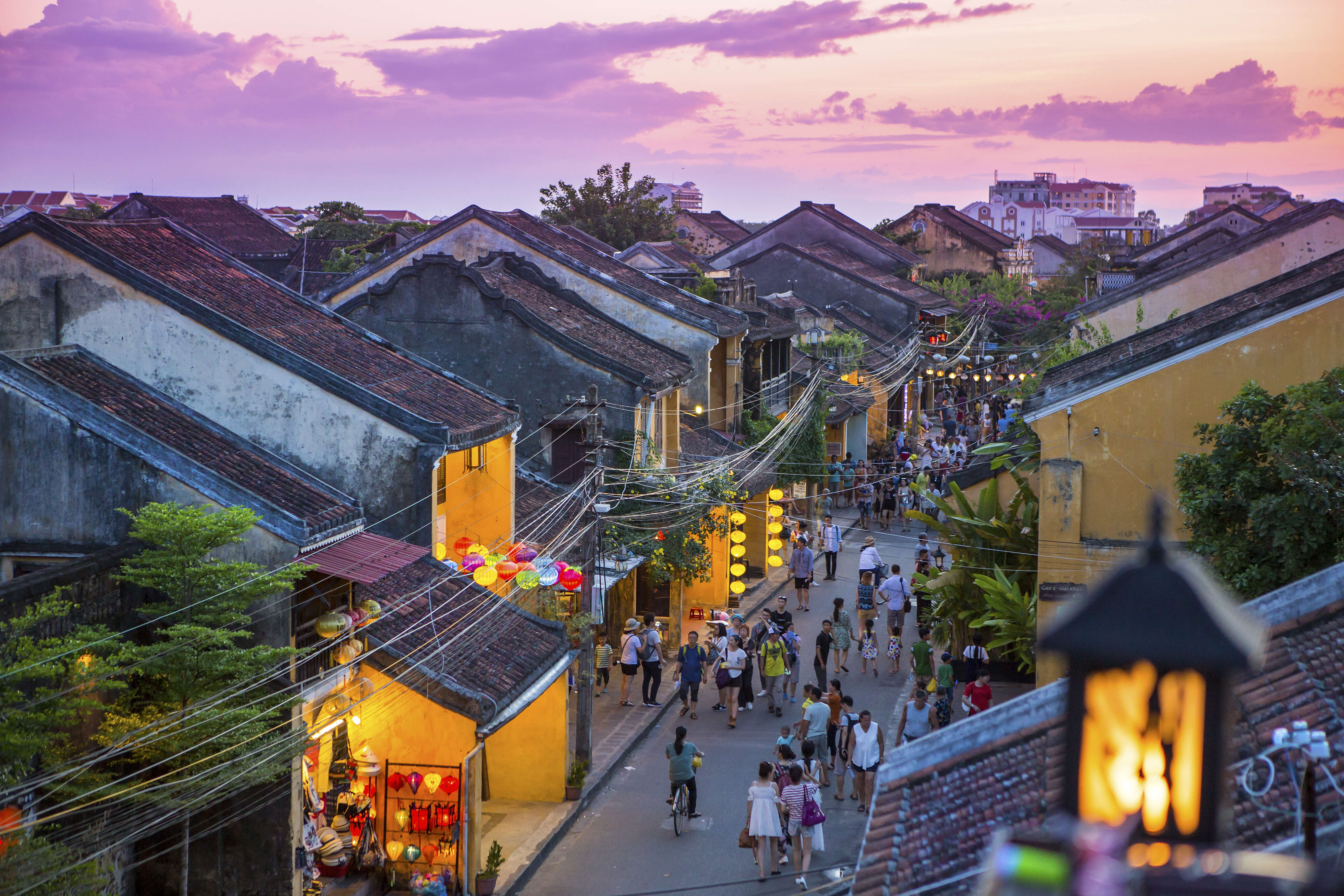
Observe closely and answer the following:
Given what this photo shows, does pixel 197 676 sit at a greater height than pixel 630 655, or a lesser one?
greater

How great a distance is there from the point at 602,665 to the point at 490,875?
801 centimetres

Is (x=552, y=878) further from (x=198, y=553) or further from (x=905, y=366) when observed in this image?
(x=905, y=366)

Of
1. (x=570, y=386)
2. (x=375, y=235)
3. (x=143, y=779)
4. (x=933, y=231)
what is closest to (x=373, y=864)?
(x=143, y=779)

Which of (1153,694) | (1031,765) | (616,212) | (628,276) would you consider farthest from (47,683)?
(616,212)

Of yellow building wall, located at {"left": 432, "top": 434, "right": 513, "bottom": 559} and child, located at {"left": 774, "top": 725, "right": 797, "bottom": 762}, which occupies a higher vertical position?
yellow building wall, located at {"left": 432, "top": 434, "right": 513, "bottom": 559}

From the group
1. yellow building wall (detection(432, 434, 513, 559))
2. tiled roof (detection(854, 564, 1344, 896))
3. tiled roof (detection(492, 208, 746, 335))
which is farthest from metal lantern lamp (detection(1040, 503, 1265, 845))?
tiled roof (detection(492, 208, 746, 335))

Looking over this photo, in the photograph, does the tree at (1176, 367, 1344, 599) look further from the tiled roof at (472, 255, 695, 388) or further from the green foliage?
the green foliage

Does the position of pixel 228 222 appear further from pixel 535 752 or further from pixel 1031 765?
pixel 1031 765

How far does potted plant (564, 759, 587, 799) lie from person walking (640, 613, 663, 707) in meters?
4.20

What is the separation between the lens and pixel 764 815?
15.7 metres

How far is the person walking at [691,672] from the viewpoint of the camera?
2261 cm

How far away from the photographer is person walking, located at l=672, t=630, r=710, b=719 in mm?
22609

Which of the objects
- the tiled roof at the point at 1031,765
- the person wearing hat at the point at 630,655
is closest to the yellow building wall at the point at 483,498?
the person wearing hat at the point at 630,655

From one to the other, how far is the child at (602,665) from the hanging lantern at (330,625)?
869 cm
